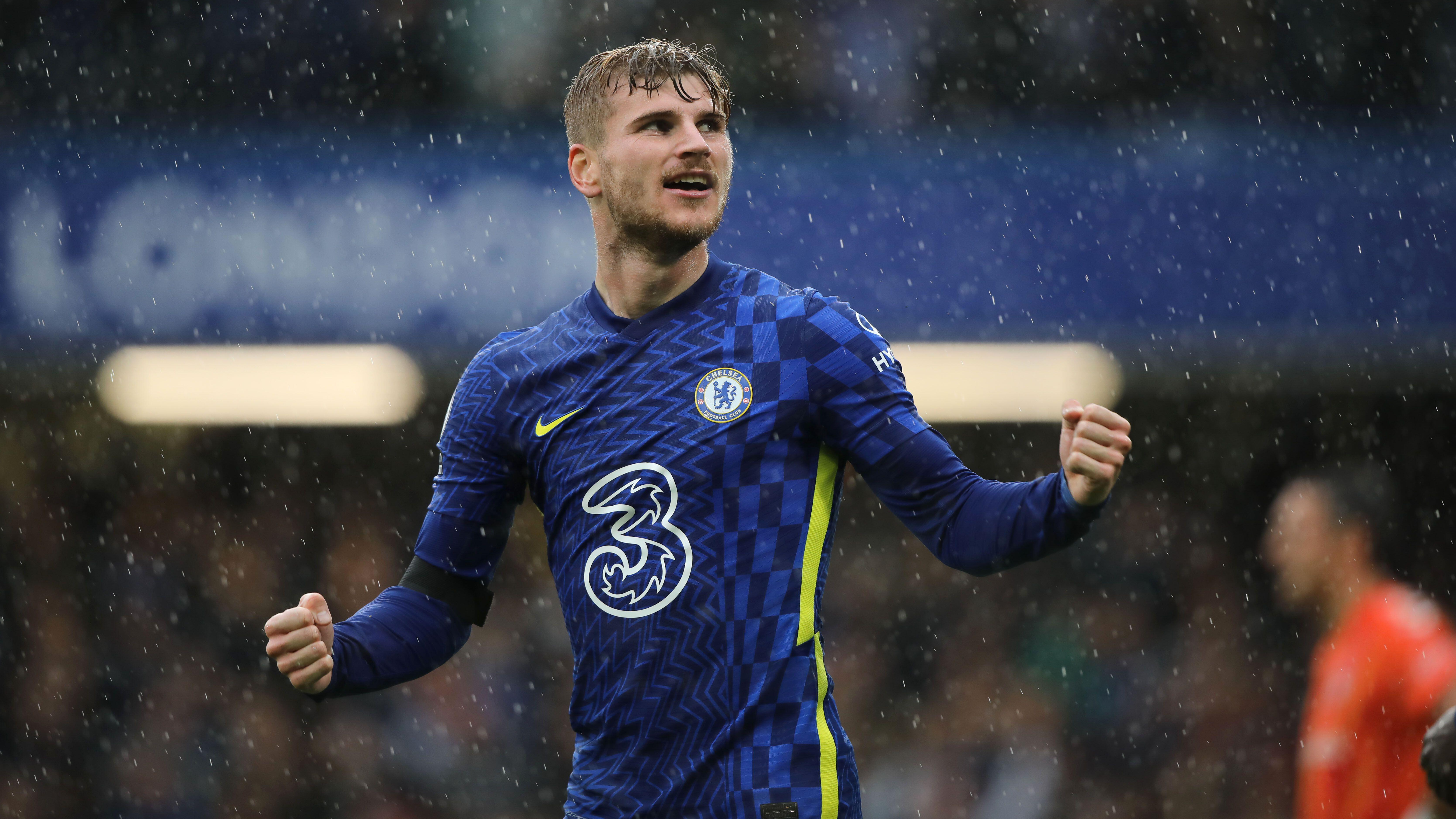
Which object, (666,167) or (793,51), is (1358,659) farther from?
(793,51)

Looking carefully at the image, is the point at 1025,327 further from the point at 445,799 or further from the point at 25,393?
the point at 25,393

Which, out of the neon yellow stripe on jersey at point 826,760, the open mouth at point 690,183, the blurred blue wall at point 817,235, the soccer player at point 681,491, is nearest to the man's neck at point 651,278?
the soccer player at point 681,491

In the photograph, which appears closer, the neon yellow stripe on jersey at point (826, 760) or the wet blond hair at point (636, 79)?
the neon yellow stripe on jersey at point (826, 760)

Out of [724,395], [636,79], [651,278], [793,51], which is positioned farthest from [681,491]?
[793,51]

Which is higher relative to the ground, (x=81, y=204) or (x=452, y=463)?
(x=81, y=204)

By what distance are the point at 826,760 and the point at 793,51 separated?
21.5 ft

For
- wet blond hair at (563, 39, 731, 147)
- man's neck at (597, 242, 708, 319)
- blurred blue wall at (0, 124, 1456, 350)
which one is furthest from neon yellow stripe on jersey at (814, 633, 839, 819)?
blurred blue wall at (0, 124, 1456, 350)

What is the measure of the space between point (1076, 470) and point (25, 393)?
7491 mm

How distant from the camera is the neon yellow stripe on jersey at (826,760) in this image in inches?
104

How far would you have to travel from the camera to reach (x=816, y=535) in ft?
9.11

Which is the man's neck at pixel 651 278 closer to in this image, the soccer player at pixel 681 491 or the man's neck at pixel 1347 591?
the soccer player at pixel 681 491

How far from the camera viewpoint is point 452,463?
3102mm

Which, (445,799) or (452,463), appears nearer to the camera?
(452,463)

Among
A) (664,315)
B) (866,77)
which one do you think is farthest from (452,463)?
(866,77)
